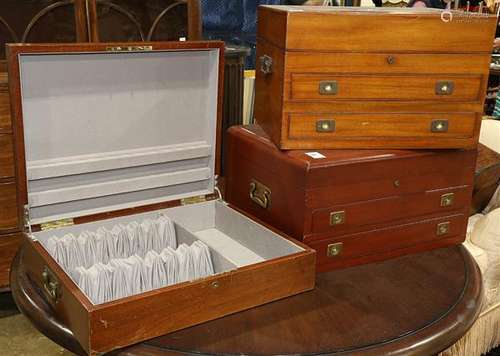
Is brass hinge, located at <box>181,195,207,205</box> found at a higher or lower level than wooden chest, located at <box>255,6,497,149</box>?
lower

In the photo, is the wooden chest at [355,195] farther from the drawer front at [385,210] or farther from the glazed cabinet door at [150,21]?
the glazed cabinet door at [150,21]

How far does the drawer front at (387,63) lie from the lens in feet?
4.74

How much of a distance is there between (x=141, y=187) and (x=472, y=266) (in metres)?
0.92

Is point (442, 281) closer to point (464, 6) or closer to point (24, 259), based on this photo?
point (24, 259)

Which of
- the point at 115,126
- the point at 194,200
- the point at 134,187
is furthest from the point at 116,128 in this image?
the point at 194,200

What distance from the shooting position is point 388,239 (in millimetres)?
1598

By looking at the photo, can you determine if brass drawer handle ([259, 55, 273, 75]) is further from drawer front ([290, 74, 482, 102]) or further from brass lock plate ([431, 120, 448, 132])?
brass lock plate ([431, 120, 448, 132])

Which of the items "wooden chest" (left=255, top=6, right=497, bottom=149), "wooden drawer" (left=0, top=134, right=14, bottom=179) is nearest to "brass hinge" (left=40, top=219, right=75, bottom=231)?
"wooden chest" (left=255, top=6, right=497, bottom=149)

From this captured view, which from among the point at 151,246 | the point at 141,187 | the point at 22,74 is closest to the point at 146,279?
the point at 151,246

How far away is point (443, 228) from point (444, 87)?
0.39 meters

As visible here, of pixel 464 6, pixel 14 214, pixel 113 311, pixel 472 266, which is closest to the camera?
pixel 113 311

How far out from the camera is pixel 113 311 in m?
1.11

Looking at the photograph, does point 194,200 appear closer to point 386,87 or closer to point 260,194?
point 260,194

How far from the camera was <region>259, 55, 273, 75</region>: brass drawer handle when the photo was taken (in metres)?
1.53
